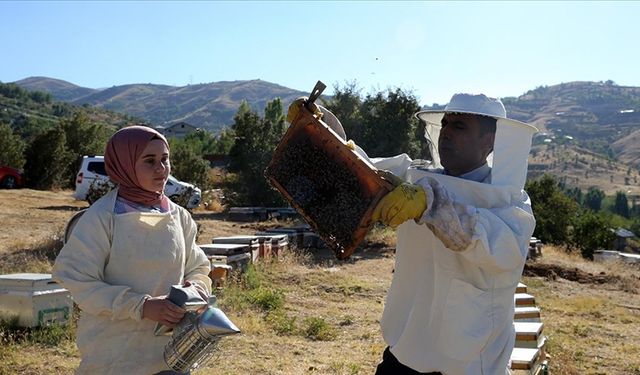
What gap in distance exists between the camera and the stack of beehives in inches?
189

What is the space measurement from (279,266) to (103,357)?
9.02 meters

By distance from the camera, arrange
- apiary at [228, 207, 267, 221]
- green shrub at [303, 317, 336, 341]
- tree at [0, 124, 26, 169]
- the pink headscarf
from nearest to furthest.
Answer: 1. the pink headscarf
2. green shrub at [303, 317, 336, 341]
3. apiary at [228, 207, 267, 221]
4. tree at [0, 124, 26, 169]

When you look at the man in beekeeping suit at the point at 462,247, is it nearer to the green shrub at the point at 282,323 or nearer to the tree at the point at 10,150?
the green shrub at the point at 282,323

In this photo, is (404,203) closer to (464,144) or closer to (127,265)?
(464,144)

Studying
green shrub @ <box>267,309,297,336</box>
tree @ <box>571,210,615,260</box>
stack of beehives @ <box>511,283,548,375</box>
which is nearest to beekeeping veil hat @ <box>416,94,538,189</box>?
stack of beehives @ <box>511,283,548,375</box>

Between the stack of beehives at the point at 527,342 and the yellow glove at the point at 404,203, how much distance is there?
2.35 meters

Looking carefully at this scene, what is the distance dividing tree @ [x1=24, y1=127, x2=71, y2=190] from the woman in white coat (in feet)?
92.9

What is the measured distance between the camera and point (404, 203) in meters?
2.47

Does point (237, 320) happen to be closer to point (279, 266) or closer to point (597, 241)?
point (279, 266)

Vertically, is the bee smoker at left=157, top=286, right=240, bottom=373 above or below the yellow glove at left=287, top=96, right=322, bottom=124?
below

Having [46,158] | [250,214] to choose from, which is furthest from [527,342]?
[46,158]

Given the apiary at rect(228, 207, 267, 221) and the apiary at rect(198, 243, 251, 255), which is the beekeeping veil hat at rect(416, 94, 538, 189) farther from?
the apiary at rect(228, 207, 267, 221)

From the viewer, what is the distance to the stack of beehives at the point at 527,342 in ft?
15.8

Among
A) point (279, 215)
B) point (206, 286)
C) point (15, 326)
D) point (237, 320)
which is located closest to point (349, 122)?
point (279, 215)
